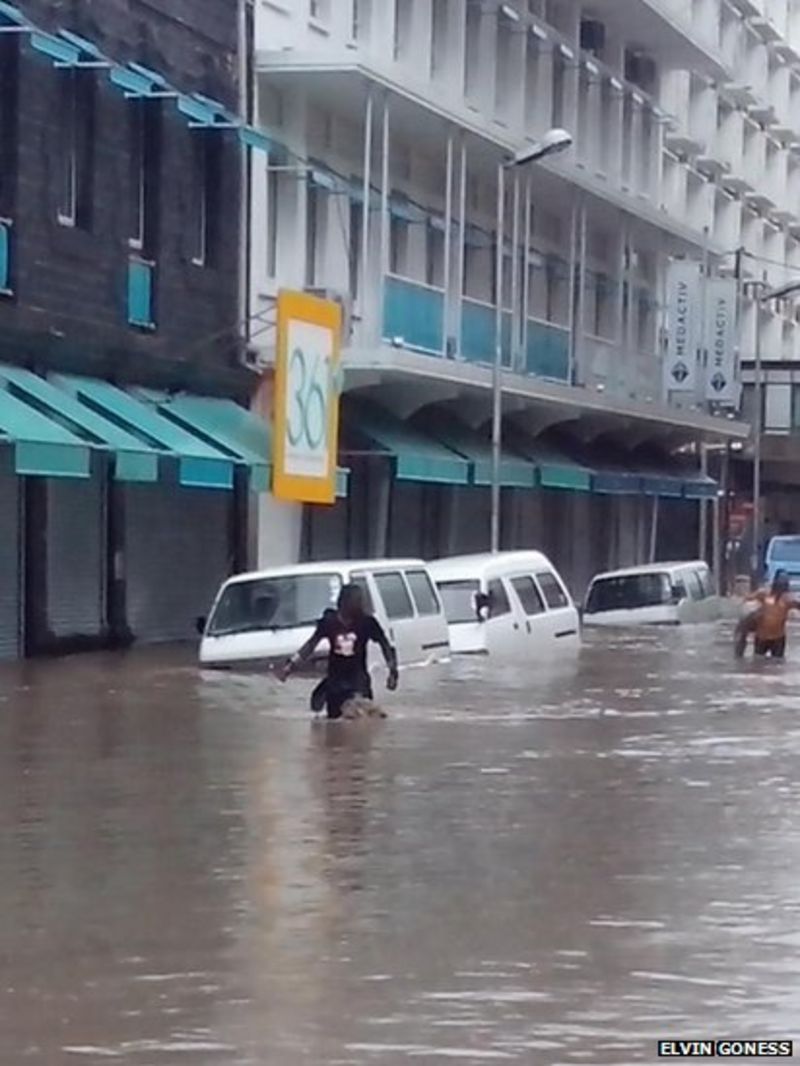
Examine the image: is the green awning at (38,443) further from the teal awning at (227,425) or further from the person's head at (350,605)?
the person's head at (350,605)

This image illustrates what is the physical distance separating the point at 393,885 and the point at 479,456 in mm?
33679

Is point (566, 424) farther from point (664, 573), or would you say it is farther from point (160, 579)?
point (160, 579)

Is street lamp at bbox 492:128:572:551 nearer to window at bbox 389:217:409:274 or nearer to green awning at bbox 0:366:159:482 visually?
window at bbox 389:217:409:274

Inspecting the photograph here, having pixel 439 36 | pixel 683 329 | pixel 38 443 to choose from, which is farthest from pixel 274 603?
pixel 683 329

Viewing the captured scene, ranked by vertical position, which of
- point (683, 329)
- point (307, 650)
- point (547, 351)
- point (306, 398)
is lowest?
point (307, 650)

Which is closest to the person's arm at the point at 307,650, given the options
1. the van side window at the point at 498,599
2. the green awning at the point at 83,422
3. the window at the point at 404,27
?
the green awning at the point at 83,422

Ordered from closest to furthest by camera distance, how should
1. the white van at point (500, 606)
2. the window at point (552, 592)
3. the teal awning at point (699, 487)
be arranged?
1. the white van at point (500, 606)
2. the window at point (552, 592)
3. the teal awning at point (699, 487)

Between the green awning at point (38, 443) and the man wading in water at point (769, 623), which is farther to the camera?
the man wading in water at point (769, 623)

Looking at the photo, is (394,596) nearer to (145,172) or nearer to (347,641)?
(347,641)

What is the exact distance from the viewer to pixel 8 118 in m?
32.7

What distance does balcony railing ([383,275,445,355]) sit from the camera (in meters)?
41.2

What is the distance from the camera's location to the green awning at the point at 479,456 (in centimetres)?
4685

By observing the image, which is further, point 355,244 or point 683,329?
point 683,329

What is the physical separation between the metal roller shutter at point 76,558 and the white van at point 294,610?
16.1 feet
